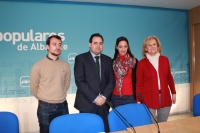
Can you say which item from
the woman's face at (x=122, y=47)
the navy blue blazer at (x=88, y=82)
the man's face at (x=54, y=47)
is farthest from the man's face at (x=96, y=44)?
the man's face at (x=54, y=47)

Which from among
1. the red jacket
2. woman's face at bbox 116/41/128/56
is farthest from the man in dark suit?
the red jacket

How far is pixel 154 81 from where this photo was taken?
227 centimetres

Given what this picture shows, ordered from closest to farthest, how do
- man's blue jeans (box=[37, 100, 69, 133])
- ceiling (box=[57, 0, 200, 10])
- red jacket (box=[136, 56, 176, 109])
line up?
man's blue jeans (box=[37, 100, 69, 133]), red jacket (box=[136, 56, 176, 109]), ceiling (box=[57, 0, 200, 10])

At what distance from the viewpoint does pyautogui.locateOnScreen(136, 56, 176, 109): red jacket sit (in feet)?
7.43

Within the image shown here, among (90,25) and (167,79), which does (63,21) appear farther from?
(167,79)

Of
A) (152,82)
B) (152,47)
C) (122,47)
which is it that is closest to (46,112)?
(122,47)

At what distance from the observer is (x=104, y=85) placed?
2258mm

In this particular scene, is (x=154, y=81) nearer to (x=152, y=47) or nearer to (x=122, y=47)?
(x=152, y=47)

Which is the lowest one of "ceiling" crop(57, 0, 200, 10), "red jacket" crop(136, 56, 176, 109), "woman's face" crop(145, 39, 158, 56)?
"red jacket" crop(136, 56, 176, 109)

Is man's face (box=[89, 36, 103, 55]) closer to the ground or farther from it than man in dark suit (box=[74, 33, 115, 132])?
farther from it

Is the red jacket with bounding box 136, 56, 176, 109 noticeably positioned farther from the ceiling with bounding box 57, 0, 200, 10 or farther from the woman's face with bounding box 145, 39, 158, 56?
the ceiling with bounding box 57, 0, 200, 10

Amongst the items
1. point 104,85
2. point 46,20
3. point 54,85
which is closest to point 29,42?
point 46,20

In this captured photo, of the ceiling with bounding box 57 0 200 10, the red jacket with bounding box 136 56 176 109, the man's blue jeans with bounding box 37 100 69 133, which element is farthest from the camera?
the ceiling with bounding box 57 0 200 10

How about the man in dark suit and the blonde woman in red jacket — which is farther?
the blonde woman in red jacket
